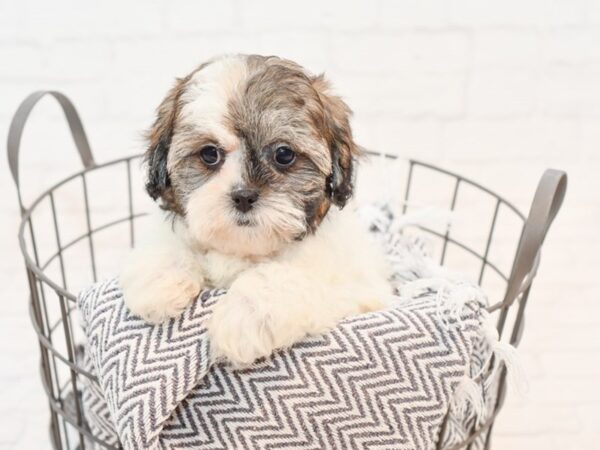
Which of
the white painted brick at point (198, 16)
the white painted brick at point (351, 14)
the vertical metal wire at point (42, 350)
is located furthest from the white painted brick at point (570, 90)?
the vertical metal wire at point (42, 350)

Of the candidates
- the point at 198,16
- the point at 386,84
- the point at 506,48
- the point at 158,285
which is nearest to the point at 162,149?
the point at 158,285

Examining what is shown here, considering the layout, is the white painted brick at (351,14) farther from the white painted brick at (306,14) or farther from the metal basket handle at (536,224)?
the metal basket handle at (536,224)

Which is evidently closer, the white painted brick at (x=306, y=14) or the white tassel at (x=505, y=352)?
the white tassel at (x=505, y=352)

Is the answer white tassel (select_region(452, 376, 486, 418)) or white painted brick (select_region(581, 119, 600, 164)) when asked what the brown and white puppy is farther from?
white painted brick (select_region(581, 119, 600, 164))

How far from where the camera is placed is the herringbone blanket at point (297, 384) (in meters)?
0.88

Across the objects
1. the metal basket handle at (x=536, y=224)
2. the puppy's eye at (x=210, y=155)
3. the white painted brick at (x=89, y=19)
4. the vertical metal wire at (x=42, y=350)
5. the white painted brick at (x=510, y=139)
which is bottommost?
the vertical metal wire at (x=42, y=350)

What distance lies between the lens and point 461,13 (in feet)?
5.20

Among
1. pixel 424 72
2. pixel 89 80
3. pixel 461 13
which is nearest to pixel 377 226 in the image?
pixel 424 72

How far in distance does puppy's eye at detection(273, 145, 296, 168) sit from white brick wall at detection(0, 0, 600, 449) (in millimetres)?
745

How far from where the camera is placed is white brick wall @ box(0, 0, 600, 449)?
1.57 m

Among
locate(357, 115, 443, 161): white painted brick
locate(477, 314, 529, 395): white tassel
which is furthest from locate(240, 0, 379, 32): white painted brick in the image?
locate(477, 314, 529, 395): white tassel

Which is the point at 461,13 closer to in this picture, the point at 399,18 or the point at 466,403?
the point at 399,18

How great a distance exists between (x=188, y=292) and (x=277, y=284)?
0.12 meters

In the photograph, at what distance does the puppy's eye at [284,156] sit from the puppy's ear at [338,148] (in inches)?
2.8
